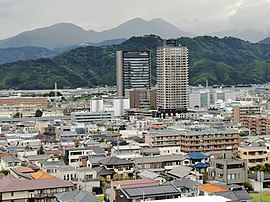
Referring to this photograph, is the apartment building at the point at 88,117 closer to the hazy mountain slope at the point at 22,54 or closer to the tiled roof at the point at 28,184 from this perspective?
the tiled roof at the point at 28,184

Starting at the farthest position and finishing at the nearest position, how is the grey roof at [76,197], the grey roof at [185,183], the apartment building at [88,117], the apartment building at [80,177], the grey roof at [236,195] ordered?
the apartment building at [88,117], the apartment building at [80,177], the grey roof at [185,183], the grey roof at [236,195], the grey roof at [76,197]

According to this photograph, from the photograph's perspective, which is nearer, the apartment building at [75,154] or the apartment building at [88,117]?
the apartment building at [75,154]

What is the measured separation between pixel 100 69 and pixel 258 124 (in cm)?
5223

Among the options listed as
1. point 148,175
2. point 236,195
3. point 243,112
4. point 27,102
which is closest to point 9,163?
point 148,175

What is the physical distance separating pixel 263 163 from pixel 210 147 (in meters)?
3.36

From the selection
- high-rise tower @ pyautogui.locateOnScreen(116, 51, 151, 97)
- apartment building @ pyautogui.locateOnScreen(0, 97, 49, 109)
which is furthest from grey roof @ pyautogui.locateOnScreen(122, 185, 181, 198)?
high-rise tower @ pyautogui.locateOnScreen(116, 51, 151, 97)

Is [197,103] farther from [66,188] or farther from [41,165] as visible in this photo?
[66,188]

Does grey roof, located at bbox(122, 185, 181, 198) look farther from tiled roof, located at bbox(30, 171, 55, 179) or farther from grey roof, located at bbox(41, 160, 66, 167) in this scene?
grey roof, located at bbox(41, 160, 66, 167)

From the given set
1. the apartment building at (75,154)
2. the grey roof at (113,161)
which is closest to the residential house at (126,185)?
the grey roof at (113,161)

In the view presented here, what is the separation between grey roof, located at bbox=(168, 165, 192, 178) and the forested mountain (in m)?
52.4

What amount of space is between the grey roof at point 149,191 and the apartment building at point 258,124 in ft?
58.8

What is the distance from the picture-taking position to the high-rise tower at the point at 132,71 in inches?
1889

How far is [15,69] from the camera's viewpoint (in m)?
75.0

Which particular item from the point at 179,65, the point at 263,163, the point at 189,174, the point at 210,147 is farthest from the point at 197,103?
the point at 189,174
